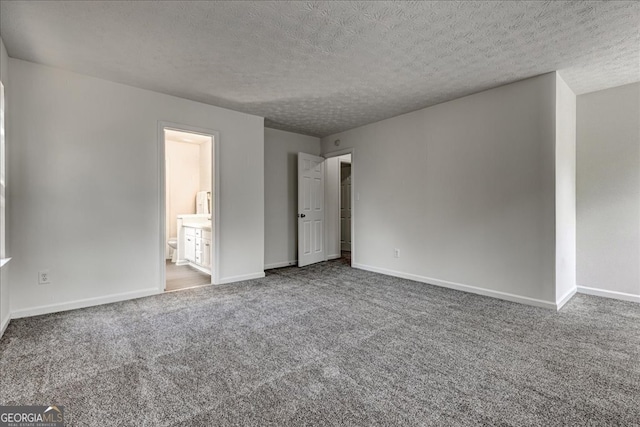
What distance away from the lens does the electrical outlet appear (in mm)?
3016

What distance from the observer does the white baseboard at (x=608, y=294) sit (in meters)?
3.45

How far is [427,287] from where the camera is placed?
4.06 metres

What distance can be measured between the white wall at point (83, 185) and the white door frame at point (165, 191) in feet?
0.15

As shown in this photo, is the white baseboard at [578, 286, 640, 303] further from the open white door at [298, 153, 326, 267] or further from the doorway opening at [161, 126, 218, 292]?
the doorway opening at [161, 126, 218, 292]

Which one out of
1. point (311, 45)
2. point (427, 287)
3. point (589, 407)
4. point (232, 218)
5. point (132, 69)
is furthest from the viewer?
point (232, 218)

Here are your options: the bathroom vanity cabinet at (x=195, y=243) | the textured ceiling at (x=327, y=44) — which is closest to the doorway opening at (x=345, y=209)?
the bathroom vanity cabinet at (x=195, y=243)

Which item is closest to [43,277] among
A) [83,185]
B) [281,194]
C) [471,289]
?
[83,185]

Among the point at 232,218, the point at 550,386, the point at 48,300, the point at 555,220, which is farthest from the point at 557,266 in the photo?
the point at 48,300

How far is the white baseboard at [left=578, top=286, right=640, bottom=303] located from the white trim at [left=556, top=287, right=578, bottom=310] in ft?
0.29

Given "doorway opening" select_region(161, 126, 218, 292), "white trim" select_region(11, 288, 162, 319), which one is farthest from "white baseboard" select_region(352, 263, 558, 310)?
"white trim" select_region(11, 288, 162, 319)

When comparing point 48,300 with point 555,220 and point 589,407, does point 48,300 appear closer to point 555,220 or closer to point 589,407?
point 589,407

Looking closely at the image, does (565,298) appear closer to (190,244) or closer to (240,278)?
(240,278)

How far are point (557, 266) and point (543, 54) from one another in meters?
2.10

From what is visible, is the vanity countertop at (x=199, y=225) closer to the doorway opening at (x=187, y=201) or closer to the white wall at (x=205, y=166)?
the doorway opening at (x=187, y=201)
